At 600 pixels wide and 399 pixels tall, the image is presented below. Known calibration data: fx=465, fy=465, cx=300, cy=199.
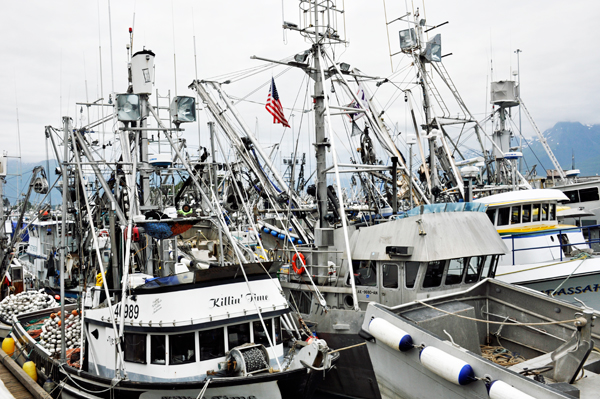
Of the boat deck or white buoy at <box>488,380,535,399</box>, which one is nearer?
white buoy at <box>488,380,535,399</box>

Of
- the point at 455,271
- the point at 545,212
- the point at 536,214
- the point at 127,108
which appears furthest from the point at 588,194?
the point at 127,108

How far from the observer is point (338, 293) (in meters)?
12.2

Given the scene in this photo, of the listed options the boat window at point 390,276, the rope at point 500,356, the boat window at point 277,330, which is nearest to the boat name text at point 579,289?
the rope at point 500,356

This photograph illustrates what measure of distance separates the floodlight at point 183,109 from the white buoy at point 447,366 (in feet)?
24.1

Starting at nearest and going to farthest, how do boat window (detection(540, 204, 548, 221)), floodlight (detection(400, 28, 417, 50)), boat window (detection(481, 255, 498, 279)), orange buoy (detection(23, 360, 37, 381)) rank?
boat window (detection(481, 255, 498, 279)) → orange buoy (detection(23, 360, 37, 381)) → boat window (detection(540, 204, 548, 221)) → floodlight (detection(400, 28, 417, 50))

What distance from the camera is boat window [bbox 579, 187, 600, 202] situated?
23.6 meters

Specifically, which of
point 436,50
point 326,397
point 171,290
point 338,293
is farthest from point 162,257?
point 436,50

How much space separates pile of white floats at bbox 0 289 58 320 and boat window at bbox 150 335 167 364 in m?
9.84

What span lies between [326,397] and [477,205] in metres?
6.32

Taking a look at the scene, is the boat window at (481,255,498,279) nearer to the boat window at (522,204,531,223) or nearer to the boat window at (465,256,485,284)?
the boat window at (465,256,485,284)

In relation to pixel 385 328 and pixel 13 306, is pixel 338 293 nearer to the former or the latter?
pixel 385 328

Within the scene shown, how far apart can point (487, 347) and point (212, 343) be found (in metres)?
5.52

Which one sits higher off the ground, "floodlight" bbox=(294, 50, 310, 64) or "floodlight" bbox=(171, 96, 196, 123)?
"floodlight" bbox=(294, 50, 310, 64)

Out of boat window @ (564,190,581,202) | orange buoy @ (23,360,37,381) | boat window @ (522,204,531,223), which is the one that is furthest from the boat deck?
boat window @ (564,190,581,202)
